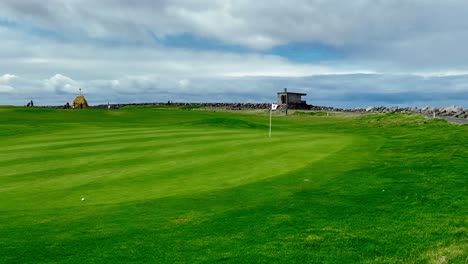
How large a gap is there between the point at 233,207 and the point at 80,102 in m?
93.3

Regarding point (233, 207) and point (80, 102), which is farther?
point (80, 102)

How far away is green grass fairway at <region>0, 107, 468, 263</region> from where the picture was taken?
736 centimetres

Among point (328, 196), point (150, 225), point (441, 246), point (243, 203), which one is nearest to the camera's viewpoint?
point (441, 246)

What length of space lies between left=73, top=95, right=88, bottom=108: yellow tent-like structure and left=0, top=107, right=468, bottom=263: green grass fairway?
81.9 meters

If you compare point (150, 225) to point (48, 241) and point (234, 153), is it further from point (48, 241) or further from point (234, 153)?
point (234, 153)

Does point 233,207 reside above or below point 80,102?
below

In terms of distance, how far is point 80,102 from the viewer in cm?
9631

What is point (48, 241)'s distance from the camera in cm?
776

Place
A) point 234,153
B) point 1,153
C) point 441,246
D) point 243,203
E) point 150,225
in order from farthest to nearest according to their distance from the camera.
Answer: point 1,153, point 234,153, point 243,203, point 150,225, point 441,246

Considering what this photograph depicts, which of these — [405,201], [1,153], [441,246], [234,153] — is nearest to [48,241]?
[441,246]

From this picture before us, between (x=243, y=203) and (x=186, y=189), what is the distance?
1918mm

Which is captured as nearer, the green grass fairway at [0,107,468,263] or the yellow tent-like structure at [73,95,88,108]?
the green grass fairway at [0,107,468,263]

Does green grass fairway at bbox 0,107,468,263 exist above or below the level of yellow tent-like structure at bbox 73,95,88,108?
below

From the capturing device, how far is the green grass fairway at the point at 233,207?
24.1 ft
